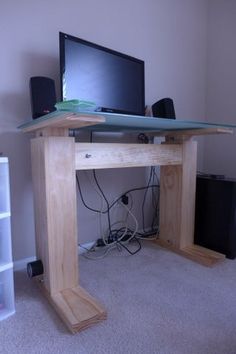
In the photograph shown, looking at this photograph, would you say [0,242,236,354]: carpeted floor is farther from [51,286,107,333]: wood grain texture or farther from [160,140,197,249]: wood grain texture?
[160,140,197,249]: wood grain texture

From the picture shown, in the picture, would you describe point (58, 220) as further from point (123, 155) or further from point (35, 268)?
point (123, 155)

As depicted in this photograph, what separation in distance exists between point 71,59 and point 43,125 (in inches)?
19.3

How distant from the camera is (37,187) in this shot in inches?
43.1

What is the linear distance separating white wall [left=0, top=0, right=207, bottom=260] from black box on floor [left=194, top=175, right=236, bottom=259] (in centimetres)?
50

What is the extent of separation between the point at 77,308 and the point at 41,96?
39.0 inches

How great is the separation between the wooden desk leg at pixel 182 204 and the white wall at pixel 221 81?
2.34 feet

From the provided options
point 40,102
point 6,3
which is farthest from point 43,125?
point 6,3

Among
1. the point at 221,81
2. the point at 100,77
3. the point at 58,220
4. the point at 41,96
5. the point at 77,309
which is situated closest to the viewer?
the point at 77,309

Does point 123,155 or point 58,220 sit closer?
point 58,220

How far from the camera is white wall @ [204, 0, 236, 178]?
6.66 feet

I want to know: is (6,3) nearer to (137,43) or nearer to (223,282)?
(137,43)

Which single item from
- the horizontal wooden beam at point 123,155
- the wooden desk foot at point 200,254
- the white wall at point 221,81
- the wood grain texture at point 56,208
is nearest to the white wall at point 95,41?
the white wall at point 221,81

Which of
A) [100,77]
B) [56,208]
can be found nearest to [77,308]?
[56,208]

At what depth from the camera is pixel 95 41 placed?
152 cm
